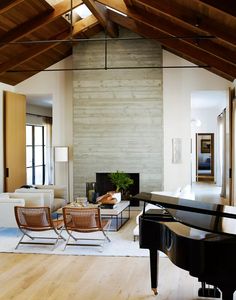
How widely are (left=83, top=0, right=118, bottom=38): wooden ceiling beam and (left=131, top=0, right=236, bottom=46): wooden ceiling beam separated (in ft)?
6.96

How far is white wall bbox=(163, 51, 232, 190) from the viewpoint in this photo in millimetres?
11430

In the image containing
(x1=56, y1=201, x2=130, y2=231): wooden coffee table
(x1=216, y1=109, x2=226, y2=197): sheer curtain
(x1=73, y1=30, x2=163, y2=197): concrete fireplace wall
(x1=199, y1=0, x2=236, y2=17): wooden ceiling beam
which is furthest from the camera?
(x1=216, y1=109, x2=226, y2=197): sheer curtain

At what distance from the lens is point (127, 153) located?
37.3 feet

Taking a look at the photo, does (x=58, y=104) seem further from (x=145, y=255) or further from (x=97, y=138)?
(x=145, y=255)

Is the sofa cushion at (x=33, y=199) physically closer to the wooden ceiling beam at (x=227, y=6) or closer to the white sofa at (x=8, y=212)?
the white sofa at (x=8, y=212)

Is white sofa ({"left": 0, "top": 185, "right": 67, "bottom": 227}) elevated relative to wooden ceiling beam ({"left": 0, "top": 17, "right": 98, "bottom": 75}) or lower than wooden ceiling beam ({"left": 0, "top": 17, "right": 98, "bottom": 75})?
lower

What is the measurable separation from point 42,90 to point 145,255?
22.6ft

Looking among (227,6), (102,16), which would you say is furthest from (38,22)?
(227,6)

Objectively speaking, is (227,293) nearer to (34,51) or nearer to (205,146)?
(34,51)

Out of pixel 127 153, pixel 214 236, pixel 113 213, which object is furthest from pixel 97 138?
pixel 214 236

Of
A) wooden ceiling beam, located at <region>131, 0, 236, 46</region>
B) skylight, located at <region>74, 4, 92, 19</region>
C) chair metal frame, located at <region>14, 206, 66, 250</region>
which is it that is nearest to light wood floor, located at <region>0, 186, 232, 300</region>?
chair metal frame, located at <region>14, 206, 66, 250</region>

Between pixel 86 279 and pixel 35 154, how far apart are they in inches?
411

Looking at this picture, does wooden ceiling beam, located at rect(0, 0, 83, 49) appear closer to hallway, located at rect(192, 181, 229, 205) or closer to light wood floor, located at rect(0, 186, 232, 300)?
light wood floor, located at rect(0, 186, 232, 300)

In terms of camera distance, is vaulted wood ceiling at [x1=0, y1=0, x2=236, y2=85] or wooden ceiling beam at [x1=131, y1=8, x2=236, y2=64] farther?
wooden ceiling beam at [x1=131, y1=8, x2=236, y2=64]
